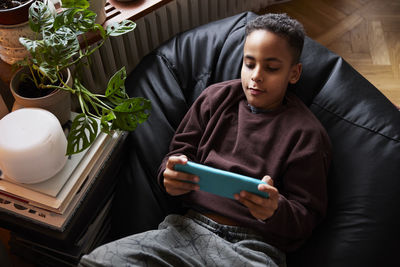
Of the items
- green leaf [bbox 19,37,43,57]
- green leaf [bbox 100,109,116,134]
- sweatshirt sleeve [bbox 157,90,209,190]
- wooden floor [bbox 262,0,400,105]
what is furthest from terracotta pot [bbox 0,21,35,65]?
wooden floor [bbox 262,0,400,105]

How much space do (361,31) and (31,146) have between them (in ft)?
6.41

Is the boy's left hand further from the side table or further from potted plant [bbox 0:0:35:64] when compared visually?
potted plant [bbox 0:0:35:64]

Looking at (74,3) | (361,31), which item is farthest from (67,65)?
(361,31)

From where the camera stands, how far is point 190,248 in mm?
1205

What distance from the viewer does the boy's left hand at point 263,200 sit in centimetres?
104

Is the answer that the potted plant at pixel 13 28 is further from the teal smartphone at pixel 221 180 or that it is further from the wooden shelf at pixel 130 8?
the teal smartphone at pixel 221 180

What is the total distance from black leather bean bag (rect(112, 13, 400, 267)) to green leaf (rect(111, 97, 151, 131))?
225 millimetres

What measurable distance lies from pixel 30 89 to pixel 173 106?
1.62 ft

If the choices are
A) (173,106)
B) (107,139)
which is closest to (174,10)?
(173,106)

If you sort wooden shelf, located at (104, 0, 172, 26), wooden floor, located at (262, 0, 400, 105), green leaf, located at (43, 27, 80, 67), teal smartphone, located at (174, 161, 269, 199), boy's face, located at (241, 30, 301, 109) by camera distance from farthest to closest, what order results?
wooden floor, located at (262, 0, 400, 105)
wooden shelf, located at (104, 0, 172, 26)
boy's face, located at (241, 30, 301, 109)
green leaf, located at (43, 27, 80, 67)
teal smartphone, located at (174, 161, 269, 199)

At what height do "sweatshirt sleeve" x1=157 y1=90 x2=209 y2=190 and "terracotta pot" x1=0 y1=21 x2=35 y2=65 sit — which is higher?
"terracotta pot" x1=0 y1=21 x2=35 y2=65

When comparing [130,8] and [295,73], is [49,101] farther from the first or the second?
[295,73]

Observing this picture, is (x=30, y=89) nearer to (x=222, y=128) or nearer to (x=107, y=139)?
(x=107, y=139)

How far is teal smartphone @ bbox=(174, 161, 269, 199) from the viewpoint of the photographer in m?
1.02
